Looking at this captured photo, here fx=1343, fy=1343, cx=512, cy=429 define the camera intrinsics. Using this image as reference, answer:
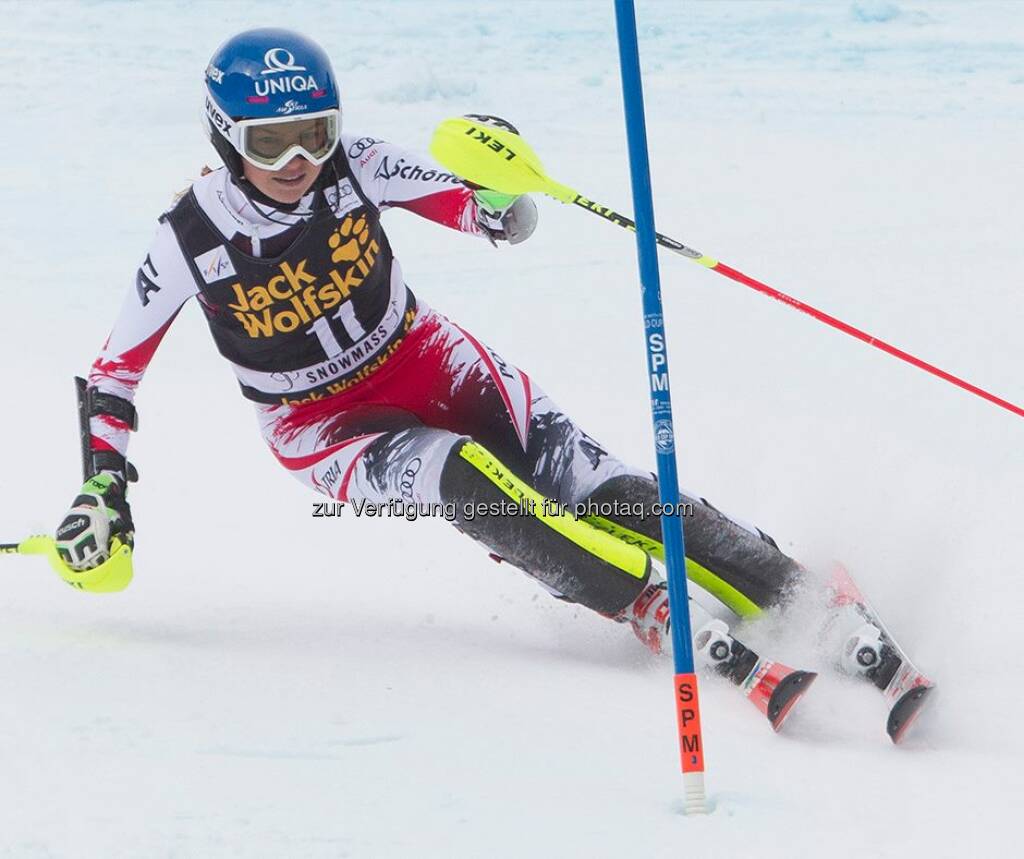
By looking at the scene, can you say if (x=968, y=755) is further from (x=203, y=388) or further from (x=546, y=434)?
(x=203, y=388)

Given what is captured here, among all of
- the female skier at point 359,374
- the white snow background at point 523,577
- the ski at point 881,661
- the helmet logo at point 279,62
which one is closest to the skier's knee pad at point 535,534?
the female skier at point 359,374

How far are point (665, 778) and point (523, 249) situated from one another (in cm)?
548

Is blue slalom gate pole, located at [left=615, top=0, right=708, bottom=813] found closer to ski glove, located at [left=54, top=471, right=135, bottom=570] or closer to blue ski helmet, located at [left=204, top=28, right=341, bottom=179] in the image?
blue ski helmet, located at [left=204, top=28, right=341, bottom=179]

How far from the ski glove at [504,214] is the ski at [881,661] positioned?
3.74 ft

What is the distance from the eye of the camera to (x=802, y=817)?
Answer: 2.23m

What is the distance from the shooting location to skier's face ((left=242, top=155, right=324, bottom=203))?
303 cm

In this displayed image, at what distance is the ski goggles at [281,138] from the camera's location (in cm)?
295

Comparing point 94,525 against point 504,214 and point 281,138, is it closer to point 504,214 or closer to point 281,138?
point 281,138

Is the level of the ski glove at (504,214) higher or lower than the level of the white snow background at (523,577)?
higher

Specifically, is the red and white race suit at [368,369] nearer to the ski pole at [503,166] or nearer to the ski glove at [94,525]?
the ski glove at [94,525]

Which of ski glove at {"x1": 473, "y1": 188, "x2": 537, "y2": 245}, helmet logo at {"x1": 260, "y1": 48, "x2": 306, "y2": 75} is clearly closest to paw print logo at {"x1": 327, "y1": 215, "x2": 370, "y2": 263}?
ski glove at {"x1": 473, "y1": 188, "x2": 537, "y2": 245}

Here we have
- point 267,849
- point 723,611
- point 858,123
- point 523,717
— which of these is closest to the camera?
point 267,849

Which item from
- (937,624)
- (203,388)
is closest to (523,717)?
(937,624)

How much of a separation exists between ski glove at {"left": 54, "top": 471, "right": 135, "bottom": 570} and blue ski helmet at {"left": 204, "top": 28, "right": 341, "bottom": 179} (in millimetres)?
820
